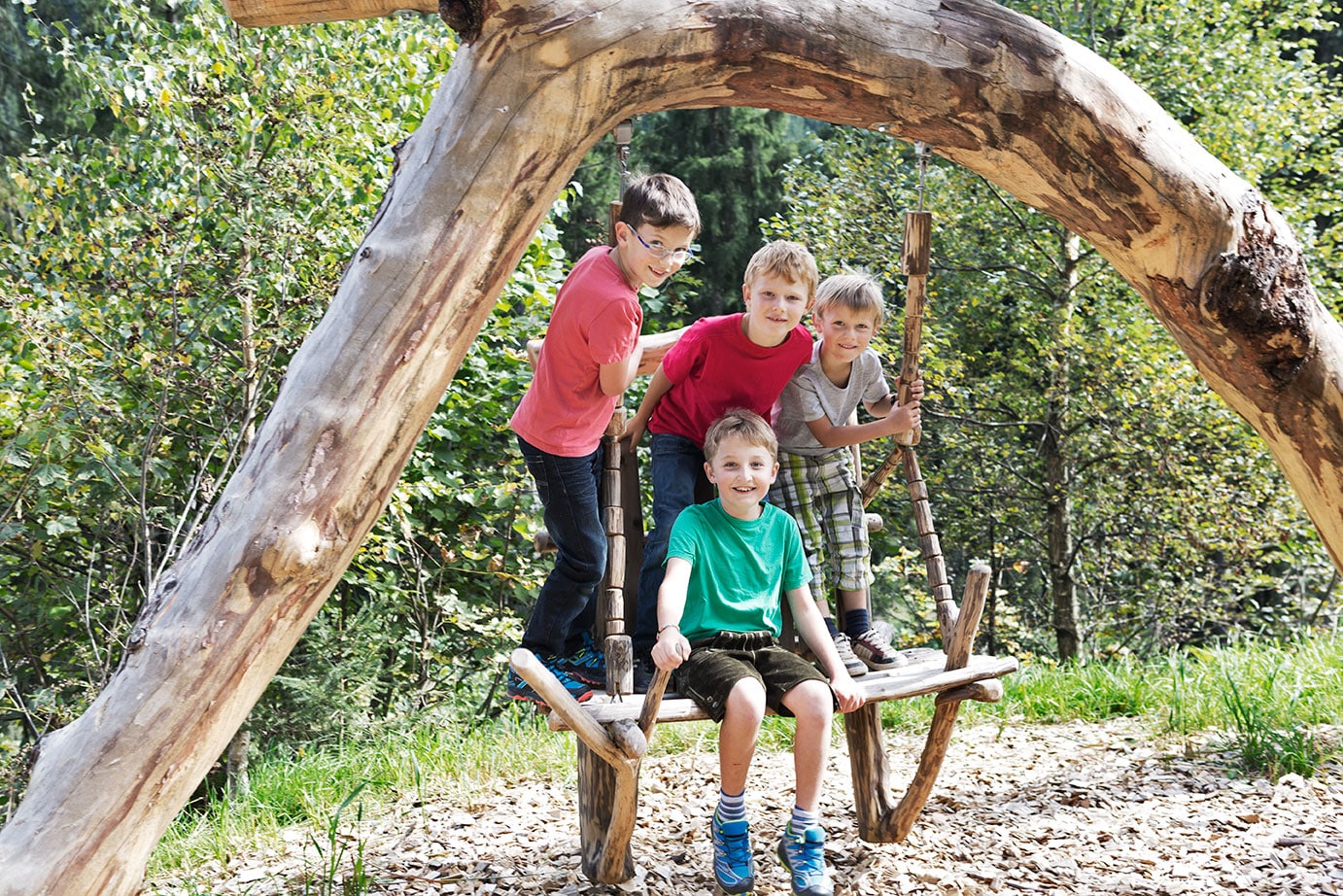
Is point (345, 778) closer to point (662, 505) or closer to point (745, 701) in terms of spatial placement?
point (662, 505)

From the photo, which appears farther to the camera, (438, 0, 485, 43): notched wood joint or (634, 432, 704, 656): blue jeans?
(634, 432, 704, 656): blue jeans

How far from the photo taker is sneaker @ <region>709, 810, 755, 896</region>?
9.09ft

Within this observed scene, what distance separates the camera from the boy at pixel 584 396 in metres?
2.70

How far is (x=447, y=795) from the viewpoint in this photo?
162 inches

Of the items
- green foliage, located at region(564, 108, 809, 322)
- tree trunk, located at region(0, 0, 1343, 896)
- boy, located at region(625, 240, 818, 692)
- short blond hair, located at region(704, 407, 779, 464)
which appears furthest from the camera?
green foliage, located at region(564, 108, 809, 322)

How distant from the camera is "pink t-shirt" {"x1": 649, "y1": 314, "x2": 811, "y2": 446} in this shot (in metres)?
3.19

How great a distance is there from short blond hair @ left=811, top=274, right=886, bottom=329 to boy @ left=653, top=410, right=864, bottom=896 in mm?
464

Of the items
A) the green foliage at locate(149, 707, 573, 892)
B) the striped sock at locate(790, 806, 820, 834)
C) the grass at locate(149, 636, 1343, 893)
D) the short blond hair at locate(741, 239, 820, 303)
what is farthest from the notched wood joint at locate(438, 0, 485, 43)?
the green foliage at locate(149, 707, 573, 892)

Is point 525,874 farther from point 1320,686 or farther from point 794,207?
point 794,207

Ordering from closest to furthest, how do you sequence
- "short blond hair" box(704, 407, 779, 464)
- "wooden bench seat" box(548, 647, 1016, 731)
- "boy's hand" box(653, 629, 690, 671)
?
"boy's hand" box(653, 629, 690, 671), "wooden bench seat" box(548, 647, 1016, 731), "short blond hair" box(704, 407, 779, 464)

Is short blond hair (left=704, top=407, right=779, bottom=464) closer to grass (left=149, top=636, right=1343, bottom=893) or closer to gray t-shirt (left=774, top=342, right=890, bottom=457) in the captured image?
gray t-shirt (left=774, top=342, right=890, bottom=457)

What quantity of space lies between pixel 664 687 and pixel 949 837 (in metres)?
1.73

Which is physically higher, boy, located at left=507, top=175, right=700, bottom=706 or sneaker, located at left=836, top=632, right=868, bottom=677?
boy, located at left=507, top=175, right=700, bottom=706

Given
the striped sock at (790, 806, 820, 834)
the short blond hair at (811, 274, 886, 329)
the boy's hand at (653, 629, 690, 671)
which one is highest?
the short blond hair at (811, 274, 886, 329)
